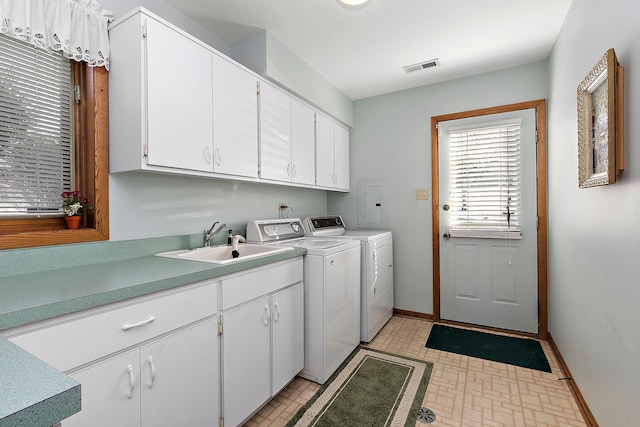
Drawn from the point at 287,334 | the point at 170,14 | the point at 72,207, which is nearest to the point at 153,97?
the point at 72,207

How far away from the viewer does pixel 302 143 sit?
8.91 feet

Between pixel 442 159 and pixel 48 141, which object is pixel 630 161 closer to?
pixel 442 159

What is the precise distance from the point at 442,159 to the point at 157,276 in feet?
9.18

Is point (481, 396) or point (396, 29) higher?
point (396, 29)

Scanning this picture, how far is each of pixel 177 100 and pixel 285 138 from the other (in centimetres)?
97

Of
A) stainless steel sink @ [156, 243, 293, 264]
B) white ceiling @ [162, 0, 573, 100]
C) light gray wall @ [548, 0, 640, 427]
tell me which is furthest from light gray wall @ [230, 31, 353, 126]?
light gray wall @ [548, 0, 640, 427]

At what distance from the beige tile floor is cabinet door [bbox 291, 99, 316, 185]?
5.26 ft

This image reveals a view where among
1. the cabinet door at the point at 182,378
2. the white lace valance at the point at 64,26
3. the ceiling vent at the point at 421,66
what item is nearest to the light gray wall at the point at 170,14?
the white lace valance at the point at 64,26

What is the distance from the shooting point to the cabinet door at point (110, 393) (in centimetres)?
100

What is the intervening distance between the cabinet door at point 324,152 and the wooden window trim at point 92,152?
174cm

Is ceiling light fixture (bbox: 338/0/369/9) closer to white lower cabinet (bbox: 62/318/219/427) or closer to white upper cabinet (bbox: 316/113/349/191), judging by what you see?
white upper cabinet (bbox: 316/113/349/191)

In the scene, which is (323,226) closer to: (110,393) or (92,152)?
(92,152)

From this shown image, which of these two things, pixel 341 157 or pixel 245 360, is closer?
pixel 245 360

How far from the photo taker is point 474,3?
6.43ft
